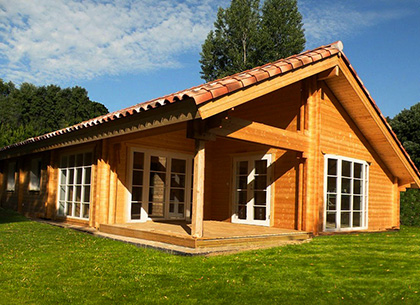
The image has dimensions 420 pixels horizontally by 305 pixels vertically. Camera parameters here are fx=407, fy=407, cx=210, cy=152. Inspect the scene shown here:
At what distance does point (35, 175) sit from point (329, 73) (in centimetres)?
981

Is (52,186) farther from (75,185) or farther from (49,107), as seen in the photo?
(49,107)

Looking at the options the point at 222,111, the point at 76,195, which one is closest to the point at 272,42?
the point at 76,195

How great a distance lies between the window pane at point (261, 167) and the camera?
9.64m

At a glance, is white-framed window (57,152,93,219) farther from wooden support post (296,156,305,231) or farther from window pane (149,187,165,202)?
wooden support post (296,156,305,231)

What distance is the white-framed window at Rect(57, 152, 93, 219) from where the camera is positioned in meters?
10.3

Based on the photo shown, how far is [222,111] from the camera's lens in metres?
6.15

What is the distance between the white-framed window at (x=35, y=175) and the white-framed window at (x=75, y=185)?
2.05 meters

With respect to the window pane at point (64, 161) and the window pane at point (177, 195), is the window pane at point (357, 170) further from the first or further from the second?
the window pane at point (64, 161)

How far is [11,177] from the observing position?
15555 millimetres

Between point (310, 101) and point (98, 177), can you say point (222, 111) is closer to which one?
point (310, 101)

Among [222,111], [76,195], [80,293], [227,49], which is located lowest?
[80,293]

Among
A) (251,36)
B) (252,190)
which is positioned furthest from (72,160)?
(251,36)

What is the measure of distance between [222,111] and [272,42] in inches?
976

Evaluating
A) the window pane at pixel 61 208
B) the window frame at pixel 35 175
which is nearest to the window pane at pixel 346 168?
the window pane at pixel 61 208
